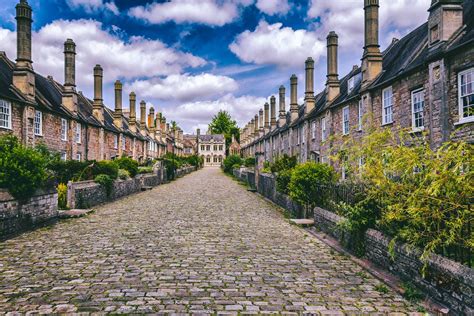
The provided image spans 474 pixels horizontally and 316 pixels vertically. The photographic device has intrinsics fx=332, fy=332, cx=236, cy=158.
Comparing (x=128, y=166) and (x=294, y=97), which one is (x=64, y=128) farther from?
(x=294, y=97)

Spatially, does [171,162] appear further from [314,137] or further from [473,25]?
[473,25]

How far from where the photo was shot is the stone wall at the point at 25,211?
9.64 m

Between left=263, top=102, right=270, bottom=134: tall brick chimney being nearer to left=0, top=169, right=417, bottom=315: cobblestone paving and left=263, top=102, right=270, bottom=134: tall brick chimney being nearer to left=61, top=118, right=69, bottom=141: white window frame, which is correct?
left=61, top=118, right=69, bottom=141: white window frame

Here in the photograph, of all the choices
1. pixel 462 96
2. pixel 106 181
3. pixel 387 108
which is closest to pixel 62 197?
pixel 106 181

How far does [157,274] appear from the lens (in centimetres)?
643

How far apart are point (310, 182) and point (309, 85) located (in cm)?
2169

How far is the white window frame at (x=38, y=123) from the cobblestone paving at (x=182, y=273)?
16.3 m

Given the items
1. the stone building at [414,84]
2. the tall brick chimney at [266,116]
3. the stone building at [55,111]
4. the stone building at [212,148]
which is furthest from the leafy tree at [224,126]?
the stone building at [414,84]

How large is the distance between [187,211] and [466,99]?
1258 centimetres

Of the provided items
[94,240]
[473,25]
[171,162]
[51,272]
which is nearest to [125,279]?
[51,272]

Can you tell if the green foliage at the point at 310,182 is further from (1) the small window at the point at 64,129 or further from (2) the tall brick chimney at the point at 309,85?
(1) the small window at the point at 64,129

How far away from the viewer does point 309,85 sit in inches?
1258

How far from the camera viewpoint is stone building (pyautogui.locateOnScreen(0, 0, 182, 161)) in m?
22.0

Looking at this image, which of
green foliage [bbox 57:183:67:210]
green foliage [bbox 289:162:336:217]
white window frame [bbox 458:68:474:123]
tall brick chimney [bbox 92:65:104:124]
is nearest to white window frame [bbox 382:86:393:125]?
white window frame [bbox 458:68:474:123]
